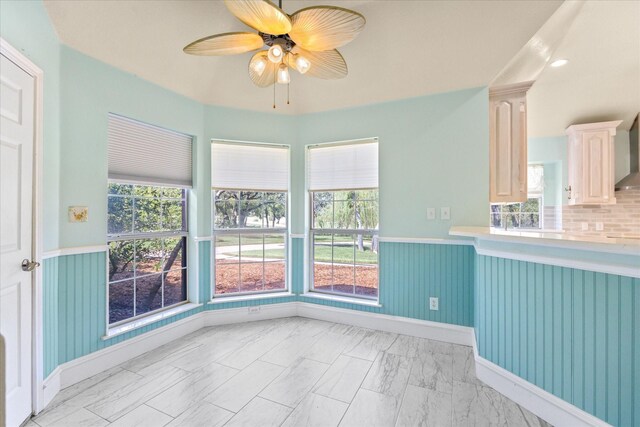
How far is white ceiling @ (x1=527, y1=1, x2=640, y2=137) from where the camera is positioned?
2439 mm

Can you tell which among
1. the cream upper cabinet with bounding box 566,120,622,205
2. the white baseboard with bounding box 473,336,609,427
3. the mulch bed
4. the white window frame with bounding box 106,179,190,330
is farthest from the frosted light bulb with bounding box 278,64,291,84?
the cream upper cabinet with bounding box 566,120,622,205

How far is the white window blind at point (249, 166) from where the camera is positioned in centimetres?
312

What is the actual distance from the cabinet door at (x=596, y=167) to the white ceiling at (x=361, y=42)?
248cm

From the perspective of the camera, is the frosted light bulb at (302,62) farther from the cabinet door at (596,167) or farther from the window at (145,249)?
the cabinet door at (596,167)

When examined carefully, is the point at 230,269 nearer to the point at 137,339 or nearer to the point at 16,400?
the point at 137,339

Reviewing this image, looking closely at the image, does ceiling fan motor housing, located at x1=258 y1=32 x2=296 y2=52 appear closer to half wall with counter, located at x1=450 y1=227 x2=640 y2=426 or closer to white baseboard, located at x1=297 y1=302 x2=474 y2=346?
half wall with counter, located at x1=450 y1=227 x2=640 y2=426

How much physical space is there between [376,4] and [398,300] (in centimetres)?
265

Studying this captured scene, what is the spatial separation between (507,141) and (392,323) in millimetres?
2077

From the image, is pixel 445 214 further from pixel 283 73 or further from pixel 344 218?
pixel 283 73

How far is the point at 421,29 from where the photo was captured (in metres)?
2.37

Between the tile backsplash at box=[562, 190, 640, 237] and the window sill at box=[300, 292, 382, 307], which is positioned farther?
the tile backsplash at box=[562, 190, 640, 237]

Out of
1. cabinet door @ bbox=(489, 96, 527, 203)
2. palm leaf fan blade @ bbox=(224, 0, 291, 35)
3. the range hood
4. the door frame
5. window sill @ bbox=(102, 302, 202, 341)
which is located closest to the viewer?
palm leaf fan blade @ bbox=(224, 0, 291, 35)

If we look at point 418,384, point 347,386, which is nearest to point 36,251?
point 347,386

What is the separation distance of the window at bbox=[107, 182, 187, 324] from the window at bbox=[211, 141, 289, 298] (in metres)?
0.38
